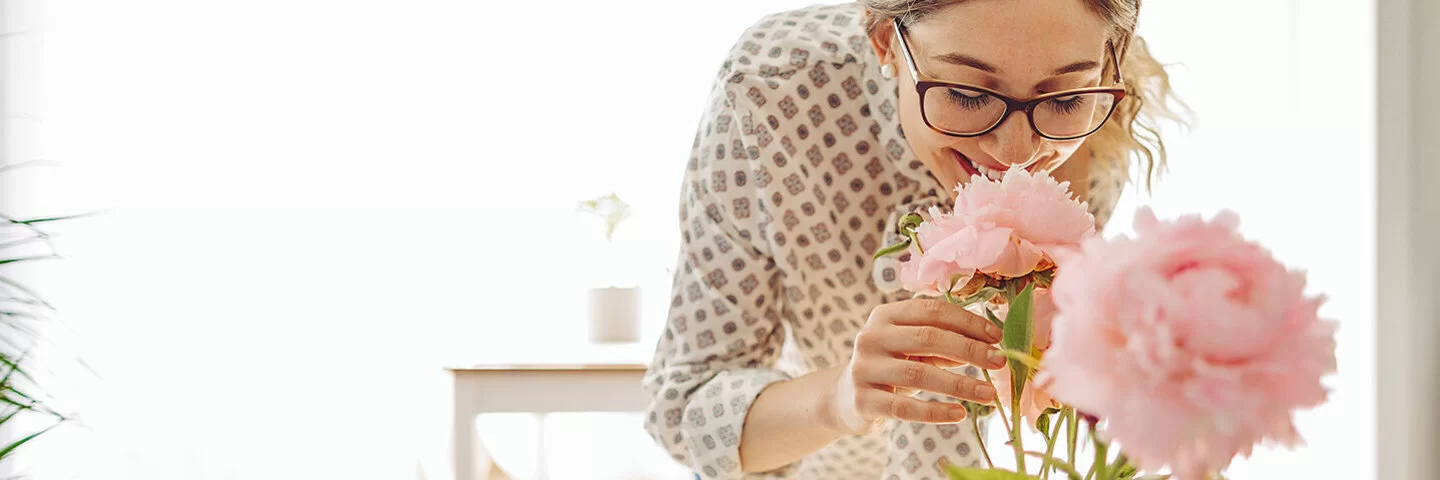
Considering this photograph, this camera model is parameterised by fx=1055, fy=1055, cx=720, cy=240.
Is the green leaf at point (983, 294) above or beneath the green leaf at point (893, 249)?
beneath

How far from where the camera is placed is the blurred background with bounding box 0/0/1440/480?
293 centimetres

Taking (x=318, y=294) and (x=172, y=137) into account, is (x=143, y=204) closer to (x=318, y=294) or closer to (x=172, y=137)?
(x=172, y=137)

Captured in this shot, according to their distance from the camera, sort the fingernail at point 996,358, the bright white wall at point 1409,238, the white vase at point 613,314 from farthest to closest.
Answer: the white vase at point 613,314, the bright white wall at point 1409,238, the fingernail at point 996,358

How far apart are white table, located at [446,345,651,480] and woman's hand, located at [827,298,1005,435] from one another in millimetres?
1477

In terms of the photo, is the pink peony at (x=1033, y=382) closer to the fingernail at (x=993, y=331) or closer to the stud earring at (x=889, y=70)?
the fingernail at (x=993, y=331)

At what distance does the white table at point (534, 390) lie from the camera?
2.14m

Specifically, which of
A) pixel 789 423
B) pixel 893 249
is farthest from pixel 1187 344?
pixel 789 423

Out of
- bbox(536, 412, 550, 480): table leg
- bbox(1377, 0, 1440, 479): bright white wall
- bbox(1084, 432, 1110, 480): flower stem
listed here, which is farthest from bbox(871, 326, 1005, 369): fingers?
bbox(536, 412, 550, 480): table leg

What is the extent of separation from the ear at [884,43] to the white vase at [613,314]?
174cm

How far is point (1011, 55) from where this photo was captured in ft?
2.48

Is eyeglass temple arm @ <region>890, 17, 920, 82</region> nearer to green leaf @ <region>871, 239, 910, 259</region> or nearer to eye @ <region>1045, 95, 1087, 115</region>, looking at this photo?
eye @ <region>1045, 95, 1087, 115</region>

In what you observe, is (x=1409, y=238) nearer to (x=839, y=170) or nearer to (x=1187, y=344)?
(x=839, y=170)

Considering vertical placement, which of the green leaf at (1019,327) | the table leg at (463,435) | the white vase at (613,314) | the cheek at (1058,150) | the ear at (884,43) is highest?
the ear at (884,43)

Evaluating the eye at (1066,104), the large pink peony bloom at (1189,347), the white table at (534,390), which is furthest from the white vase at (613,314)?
the large pink peony bloom at (1189,347)
